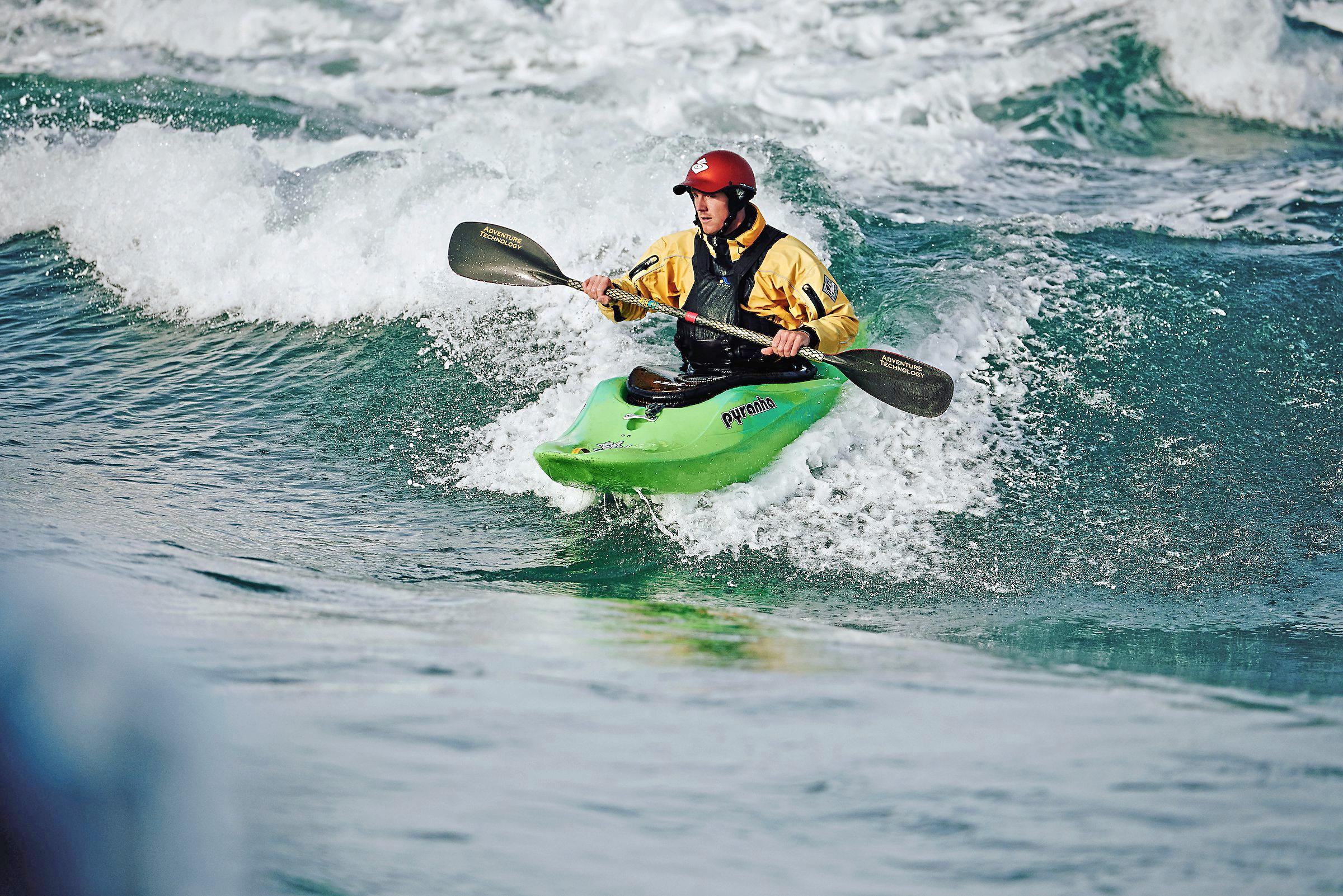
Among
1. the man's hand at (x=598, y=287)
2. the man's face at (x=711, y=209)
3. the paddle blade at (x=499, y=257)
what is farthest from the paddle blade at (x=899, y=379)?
the paddle blade at (x=499, y=257)

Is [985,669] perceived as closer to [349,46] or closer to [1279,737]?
[1279,737]

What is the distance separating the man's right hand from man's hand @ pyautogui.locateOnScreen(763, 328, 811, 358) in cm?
83

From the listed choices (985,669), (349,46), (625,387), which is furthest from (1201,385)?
(349,46)

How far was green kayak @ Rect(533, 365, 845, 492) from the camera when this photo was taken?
4180 mm

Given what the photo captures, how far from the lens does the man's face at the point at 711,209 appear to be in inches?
180

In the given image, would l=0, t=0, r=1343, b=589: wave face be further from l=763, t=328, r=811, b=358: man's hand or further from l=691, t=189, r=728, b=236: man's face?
l=691, t=189, r=728, b=236: man's face

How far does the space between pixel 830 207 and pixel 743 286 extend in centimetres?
313

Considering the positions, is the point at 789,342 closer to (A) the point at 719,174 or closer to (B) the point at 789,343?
(B) the point at 789,343

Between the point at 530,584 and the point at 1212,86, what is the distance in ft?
32.4

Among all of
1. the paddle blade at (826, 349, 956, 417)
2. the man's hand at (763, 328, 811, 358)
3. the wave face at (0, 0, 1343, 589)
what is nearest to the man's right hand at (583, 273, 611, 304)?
the wave face at (0, 0, 1343, 589)

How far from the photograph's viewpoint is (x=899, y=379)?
4523mm

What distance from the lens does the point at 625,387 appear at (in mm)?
4719

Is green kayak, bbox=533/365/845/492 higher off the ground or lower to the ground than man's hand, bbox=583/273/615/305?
lower

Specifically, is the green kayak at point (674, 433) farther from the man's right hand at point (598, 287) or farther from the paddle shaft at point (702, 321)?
the man's right hand at point (598, 287)
